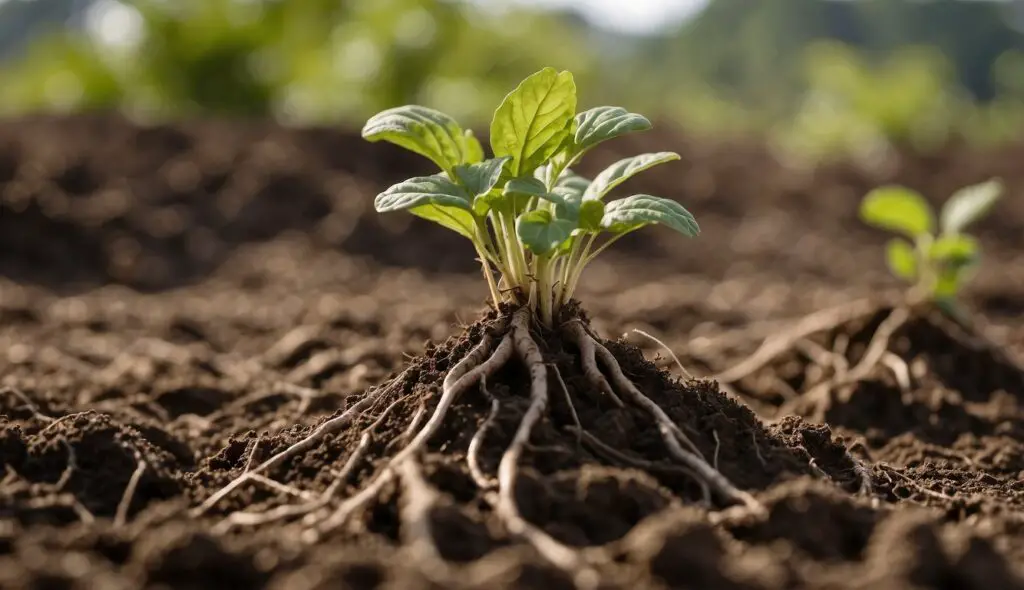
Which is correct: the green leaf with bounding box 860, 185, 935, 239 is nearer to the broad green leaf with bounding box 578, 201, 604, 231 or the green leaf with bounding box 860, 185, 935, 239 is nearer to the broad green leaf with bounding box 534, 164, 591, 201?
the broad green leaf with bounding box 534, 164, 591, 201

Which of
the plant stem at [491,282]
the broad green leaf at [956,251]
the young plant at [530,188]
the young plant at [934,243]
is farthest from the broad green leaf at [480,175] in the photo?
the broad green leaf at [956,251]

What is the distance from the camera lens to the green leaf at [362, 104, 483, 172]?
2164mm

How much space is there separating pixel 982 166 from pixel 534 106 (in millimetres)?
8733

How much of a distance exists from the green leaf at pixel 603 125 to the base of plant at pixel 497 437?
0.41 m

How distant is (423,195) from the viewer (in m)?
2.04

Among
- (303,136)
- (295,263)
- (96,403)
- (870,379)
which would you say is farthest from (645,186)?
(96,403)

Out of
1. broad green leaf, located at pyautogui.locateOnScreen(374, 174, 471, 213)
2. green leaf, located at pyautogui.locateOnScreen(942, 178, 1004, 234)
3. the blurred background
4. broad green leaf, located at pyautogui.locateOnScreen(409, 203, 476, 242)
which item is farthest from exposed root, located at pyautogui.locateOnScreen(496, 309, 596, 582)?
the blurred background

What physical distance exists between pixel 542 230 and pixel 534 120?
29 centimetres

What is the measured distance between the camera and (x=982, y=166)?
9648mm

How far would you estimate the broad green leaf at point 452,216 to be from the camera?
7.38ft

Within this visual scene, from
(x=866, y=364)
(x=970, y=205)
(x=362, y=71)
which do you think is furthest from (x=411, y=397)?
(x=362, y=71)

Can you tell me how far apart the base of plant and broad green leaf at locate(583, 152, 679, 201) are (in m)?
0.29

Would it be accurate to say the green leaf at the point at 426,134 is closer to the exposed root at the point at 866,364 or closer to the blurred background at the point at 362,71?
the exposed root at the point at 866,364

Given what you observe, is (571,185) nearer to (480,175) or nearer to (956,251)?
(480,175)
